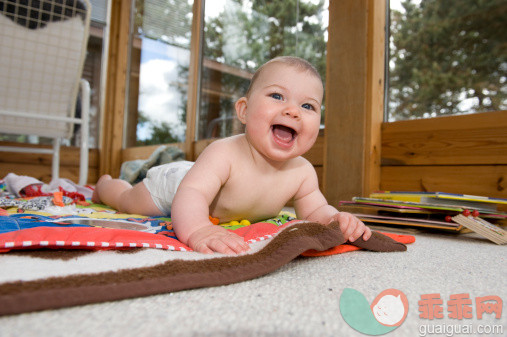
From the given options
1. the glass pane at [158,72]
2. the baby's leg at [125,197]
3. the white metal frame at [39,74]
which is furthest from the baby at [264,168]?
the glass pane at [158,72]

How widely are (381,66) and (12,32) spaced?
5.91 ft

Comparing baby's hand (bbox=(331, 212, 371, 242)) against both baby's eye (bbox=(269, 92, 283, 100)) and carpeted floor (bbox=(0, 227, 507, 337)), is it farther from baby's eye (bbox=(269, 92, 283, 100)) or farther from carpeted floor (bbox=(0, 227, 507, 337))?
baby's eye (bbox=(269, 92, 283, 100))

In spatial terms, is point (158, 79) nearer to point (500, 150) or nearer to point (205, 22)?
point (205, 22)

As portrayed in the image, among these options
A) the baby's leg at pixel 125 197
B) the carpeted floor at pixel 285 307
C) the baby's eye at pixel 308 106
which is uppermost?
the baby's eye at pixel 308 106

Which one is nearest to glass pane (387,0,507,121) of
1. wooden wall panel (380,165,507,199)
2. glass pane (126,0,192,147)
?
wooden wall panel (380,165,507,199)

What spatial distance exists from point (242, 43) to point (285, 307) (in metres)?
2.09

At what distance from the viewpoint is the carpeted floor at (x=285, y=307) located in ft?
1.11

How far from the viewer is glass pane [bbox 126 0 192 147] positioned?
9.02ft

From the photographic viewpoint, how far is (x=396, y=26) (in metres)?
1.59

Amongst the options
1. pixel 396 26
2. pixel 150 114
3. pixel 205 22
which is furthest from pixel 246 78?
pixel 150 114

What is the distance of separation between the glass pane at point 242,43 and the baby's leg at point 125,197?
0.94 meters

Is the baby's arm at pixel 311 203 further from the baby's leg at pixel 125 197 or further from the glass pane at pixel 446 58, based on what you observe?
the glass pane at pixel 446 58

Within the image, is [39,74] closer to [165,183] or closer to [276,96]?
[165,183]

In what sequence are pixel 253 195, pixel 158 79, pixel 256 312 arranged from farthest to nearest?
pixel 158 79, pixel 253 195, pixel 256 312
